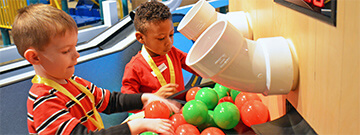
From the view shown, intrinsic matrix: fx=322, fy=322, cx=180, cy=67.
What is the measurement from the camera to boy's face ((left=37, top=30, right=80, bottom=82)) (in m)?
1.02

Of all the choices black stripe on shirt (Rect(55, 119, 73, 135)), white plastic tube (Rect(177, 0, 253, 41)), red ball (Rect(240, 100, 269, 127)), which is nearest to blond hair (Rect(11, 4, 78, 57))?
black stripe on shirt (Rect(55, 119, 73, 135))

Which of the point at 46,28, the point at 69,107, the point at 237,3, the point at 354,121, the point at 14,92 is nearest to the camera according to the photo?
the point at 354,121

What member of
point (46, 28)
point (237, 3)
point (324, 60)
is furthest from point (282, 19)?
point (237, 3)

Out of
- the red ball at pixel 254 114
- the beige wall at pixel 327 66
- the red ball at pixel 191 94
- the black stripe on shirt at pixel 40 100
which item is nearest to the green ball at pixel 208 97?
the red ball at pixel 191 94

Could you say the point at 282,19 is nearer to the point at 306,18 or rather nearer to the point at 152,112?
the point at 306,18

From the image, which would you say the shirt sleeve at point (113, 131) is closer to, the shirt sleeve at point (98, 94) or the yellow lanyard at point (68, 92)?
the yellow lanyard at point (68, 92)

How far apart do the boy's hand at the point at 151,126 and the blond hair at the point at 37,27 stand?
1.24 feet

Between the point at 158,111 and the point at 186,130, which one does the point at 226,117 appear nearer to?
the point at 186,130

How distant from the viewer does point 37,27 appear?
39.1 inches

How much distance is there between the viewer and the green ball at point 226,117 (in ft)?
3.48

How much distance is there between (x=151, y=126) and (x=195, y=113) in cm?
16

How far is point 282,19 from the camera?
958 millimetres

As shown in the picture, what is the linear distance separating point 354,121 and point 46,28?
866 millimetres

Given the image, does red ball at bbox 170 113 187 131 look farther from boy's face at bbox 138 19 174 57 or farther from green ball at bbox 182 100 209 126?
boy's face at bbox 138 19 174 57
